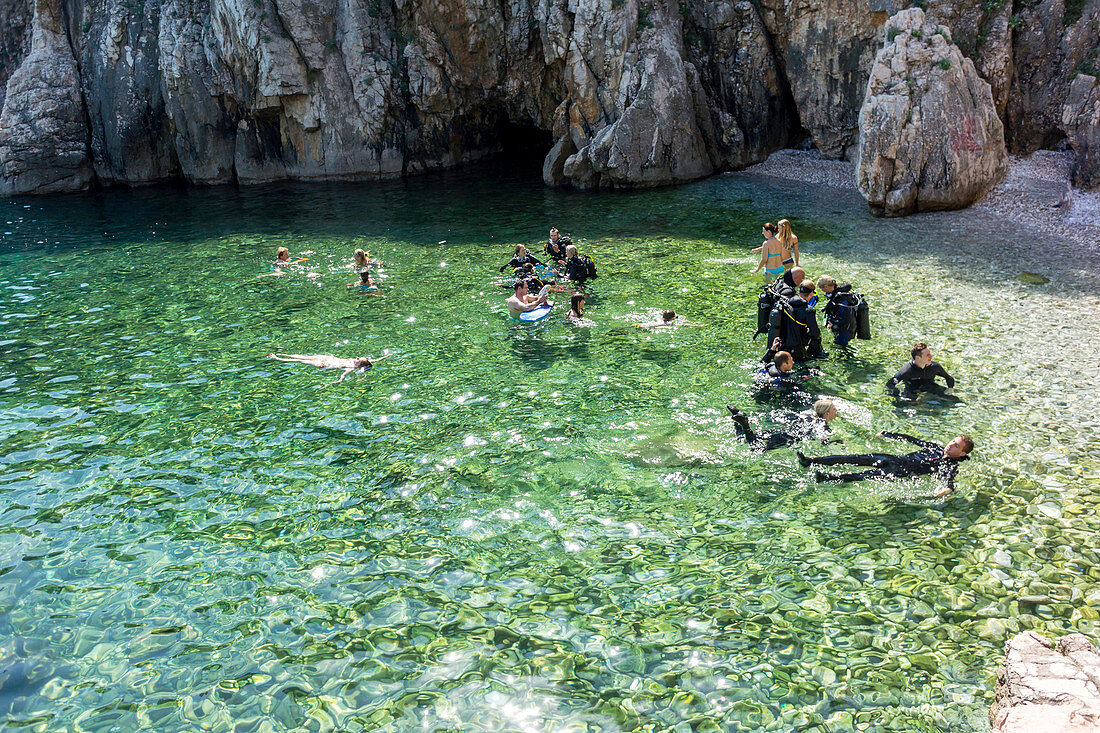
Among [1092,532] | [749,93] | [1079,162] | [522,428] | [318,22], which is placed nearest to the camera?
[1092,532]

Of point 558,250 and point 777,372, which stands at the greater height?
point 558,250

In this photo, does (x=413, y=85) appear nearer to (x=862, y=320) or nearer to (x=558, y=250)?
(x=558, y=250)

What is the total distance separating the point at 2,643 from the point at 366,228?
18.6 m

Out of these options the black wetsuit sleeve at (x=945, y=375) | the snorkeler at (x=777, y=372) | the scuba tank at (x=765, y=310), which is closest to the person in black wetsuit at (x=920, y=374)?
the black wetsuit sleeve at (x=945, y=375)

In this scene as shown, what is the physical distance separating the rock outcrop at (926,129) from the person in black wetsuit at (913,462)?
45.2 ft

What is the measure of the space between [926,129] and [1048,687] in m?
18.2

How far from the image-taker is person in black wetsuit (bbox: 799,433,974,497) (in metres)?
8.30

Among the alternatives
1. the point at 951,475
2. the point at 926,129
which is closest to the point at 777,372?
the point at 951,475

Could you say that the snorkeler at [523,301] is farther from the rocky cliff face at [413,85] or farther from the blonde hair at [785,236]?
the rocky cliff face at [413,85]

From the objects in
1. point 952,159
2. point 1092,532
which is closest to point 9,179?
point 952,159

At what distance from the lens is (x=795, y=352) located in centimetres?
1143

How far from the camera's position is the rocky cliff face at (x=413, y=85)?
87.7 feet

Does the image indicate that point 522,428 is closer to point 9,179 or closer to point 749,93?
point 749,93

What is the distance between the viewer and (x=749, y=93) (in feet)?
94.5
